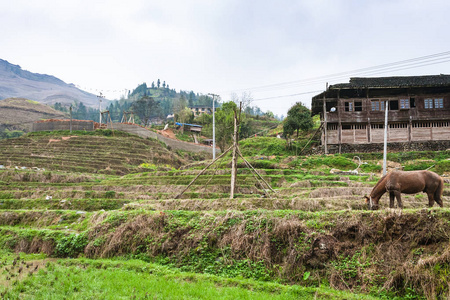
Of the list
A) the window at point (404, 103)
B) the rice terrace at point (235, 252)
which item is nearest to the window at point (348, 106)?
the window at point (404, 103)

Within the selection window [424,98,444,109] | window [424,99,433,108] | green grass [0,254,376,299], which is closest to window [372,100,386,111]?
window [424,99,433,108]

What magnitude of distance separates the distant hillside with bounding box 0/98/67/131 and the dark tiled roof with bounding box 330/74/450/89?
95.8 metres

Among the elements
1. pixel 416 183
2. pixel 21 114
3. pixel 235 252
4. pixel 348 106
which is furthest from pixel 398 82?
pixel 21 114

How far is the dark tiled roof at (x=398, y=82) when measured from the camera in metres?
34.5

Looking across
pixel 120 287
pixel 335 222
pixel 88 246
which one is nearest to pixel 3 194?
pixel 88 246

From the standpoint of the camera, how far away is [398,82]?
35.8m

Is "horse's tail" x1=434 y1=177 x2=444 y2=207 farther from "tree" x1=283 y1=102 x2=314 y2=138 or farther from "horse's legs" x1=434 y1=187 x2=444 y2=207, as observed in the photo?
"tree" x1=283 y1=102 x2=314 y2=138

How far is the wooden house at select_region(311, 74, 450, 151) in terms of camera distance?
117 ft

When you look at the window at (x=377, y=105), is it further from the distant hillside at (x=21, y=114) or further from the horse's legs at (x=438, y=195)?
the distant hillside at (x=21, y=114)

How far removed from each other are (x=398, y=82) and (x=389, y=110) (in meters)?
3.20

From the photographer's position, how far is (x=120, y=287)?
334 inches

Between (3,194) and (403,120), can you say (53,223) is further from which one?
(403,120)

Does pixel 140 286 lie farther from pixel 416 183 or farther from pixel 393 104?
pixel 393 104

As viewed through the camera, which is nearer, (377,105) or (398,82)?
(398,82)
